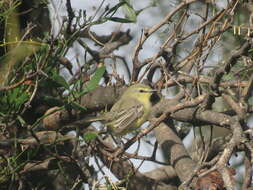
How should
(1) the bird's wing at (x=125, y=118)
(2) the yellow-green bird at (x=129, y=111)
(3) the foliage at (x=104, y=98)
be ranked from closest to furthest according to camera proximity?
(3) the foliage at (x=104, y=98) → (2) the yellow-green bird at (x=129, y=111) → (1) the bird's wing at (x=125, y=118)

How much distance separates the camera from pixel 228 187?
1510 millimetres

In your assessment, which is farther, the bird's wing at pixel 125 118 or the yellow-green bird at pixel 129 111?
the bird's wing at pixel 125 118

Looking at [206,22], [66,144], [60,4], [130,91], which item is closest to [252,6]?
[206,22]

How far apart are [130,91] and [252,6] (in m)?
0.72

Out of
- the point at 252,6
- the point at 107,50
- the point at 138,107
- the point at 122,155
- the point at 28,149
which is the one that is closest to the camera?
the point at 28,149

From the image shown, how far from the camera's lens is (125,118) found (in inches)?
124

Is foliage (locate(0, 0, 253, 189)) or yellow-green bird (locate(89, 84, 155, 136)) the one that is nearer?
foliage (locate(0, 0, 253, 189))

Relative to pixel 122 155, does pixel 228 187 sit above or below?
above

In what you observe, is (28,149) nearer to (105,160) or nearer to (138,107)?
(105,160)

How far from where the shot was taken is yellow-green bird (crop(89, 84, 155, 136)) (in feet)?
9.16

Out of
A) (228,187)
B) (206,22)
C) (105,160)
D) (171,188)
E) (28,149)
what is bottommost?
(171,188)

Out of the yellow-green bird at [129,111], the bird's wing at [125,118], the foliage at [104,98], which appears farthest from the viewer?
the bird's wing at [125,118]

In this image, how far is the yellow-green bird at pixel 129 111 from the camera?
2791 millimetres

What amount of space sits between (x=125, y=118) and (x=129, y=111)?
0.15 meters
